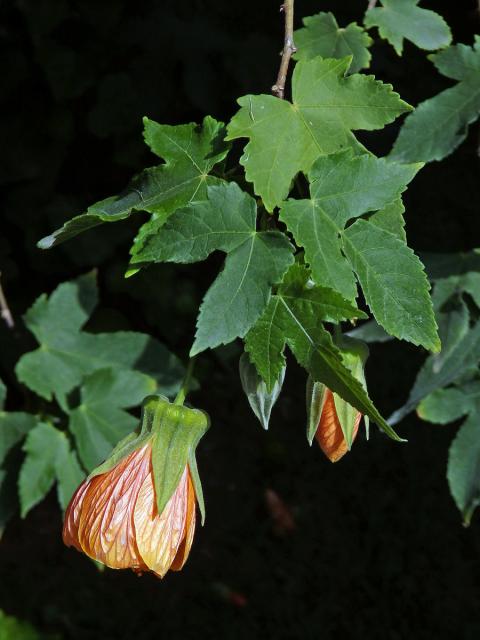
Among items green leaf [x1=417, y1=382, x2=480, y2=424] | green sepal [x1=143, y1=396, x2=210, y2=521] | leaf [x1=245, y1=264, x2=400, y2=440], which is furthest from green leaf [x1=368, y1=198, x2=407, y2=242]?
green leaf [x1=417, y1=382, x2=480, y2=424]

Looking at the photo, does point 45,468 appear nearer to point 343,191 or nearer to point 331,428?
point 331,428

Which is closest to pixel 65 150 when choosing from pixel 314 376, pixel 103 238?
pixel 103 238

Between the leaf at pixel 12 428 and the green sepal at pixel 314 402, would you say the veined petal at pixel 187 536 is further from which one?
the leaf at pixel 12 428

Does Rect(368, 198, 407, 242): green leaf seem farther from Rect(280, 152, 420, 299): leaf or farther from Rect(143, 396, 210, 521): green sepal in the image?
Rect(143, 396, 210, 521): green sepal

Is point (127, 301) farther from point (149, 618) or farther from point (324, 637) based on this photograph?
point (324, 637)

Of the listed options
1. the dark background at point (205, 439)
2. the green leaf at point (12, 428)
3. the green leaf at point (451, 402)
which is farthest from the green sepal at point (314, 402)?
the dark background at point (205, 439)

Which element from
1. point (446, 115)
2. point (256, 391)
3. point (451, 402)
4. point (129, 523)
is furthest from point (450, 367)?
point (129, 523)
